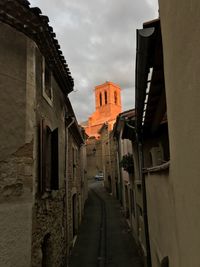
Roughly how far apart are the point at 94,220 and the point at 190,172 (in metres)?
17.6

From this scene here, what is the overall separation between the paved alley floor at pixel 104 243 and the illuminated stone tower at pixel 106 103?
167 feet

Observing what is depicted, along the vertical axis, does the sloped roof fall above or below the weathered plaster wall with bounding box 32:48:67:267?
above

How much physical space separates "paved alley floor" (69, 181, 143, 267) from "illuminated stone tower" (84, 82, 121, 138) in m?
50.8

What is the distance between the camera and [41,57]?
22.8 feet

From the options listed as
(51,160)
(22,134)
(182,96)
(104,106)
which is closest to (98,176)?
(104,106)

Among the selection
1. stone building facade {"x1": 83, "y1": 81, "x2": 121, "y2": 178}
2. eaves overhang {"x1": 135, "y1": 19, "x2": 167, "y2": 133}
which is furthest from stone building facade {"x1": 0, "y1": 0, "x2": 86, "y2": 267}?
stone building facade {"x1": 83, "y1": 81, "x2": 121, "y2": 178}

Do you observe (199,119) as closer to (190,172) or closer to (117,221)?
(190,172)

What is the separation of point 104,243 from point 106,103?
60.8 meters

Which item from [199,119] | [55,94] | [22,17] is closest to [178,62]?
[199,119]

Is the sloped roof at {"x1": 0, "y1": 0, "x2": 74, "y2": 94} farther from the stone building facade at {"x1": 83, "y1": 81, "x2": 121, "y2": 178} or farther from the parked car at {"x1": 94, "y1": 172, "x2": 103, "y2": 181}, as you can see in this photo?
the stone building facade at {"x1": 83, "y1": 81, "x2": 121, "y2": 178}

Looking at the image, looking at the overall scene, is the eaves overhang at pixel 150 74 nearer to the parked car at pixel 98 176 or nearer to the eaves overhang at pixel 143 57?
the eaves overhang at pixel 143 57

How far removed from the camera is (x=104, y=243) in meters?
13.9

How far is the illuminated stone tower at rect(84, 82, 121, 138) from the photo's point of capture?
71875 mm

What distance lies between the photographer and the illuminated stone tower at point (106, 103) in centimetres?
7188
